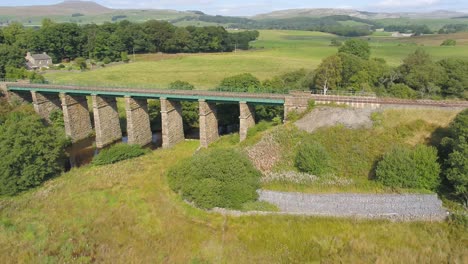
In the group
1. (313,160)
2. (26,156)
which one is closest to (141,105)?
(26,156)

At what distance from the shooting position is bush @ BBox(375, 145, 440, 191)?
33844 mm

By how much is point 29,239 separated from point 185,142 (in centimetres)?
3003

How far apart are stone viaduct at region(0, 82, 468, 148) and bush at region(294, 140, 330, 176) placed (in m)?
9.34

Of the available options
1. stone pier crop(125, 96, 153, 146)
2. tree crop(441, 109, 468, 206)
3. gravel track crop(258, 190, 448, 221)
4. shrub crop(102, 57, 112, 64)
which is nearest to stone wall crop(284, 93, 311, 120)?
A: gravel track crop(258, 190, 448, 221)

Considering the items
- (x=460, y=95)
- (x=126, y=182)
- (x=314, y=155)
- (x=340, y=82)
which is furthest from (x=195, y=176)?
(x=460, y=95)

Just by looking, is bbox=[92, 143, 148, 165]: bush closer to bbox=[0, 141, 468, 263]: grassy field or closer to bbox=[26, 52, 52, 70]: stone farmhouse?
bbox=[0, 141, 468, 263]: grassy field

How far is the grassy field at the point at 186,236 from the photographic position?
27.2m

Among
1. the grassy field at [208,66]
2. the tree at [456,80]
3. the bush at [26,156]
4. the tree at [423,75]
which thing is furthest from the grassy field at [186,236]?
the grassy field at [208,66]

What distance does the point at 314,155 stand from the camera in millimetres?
38188

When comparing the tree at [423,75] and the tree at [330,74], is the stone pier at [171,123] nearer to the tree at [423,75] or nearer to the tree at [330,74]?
the tree at [330,74]

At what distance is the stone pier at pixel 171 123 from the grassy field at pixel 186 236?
18.4 metres

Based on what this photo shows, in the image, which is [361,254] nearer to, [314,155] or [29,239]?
[314,155]

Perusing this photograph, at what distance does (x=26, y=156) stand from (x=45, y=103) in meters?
27.6

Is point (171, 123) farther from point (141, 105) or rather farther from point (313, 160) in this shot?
point (313, 160)
